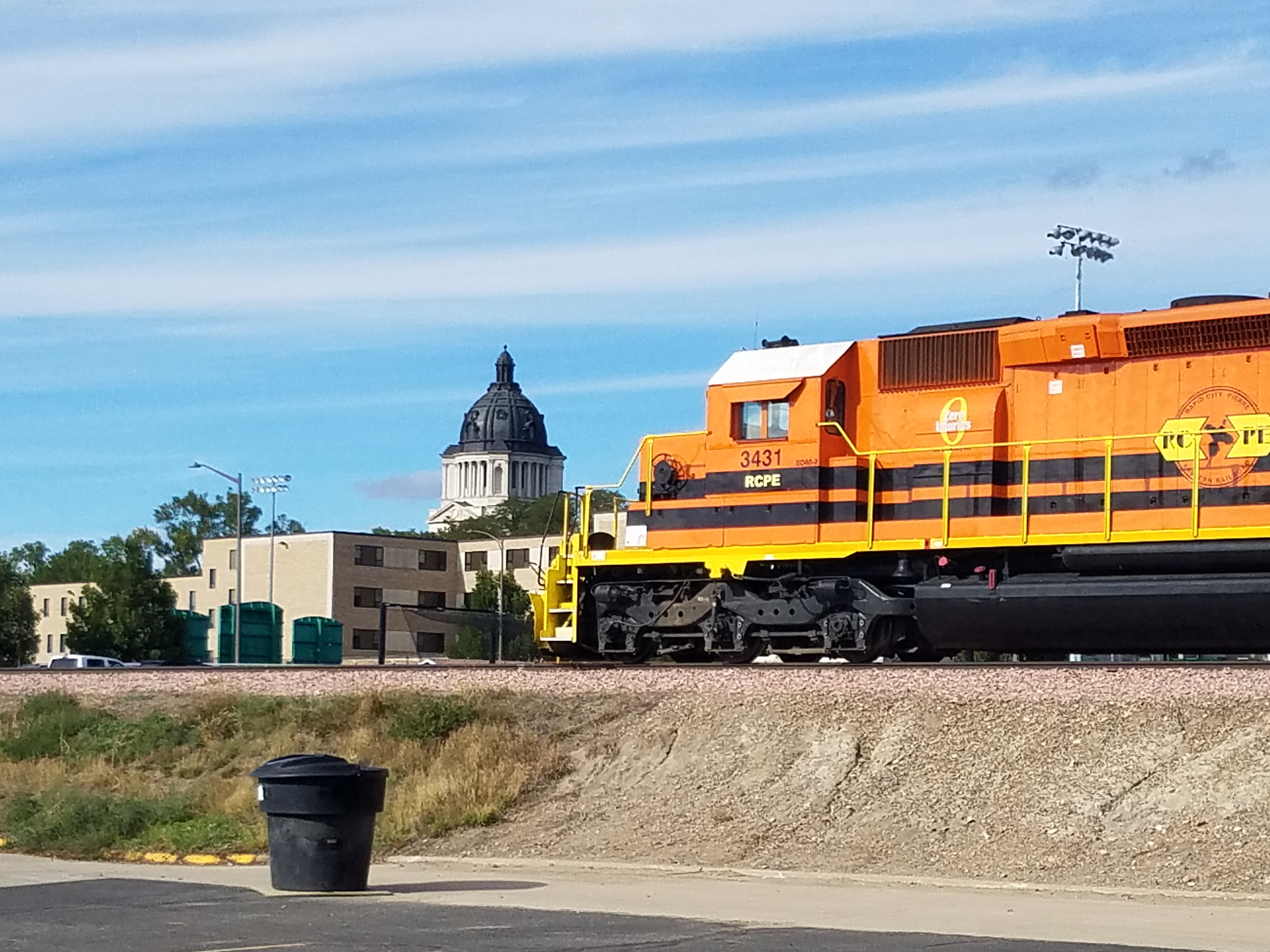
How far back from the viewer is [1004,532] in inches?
838

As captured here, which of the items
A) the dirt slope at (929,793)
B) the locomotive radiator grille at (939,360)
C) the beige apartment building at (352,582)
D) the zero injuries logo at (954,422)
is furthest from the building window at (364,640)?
the dirt slope at (929,793)

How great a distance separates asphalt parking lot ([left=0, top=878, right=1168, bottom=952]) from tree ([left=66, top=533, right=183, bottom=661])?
65.4 meters

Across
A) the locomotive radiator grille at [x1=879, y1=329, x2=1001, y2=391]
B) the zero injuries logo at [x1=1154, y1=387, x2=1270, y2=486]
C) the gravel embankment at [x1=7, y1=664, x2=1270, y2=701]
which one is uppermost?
the locomotive radiator grille at [x1=879, y1=329, x2=1001, y2=391]

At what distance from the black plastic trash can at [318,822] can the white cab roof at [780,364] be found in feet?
33.3

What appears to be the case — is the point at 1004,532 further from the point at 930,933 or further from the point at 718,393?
the point at 930,933

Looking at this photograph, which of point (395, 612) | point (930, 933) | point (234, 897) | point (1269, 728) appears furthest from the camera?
point (395, 612)

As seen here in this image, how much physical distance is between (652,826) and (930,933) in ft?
18.9

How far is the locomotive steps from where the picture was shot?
15242mm

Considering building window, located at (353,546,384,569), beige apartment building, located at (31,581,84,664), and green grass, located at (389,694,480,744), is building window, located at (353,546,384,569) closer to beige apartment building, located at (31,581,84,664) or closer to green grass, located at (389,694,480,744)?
beige apartment building, located at (31,581,84,664)

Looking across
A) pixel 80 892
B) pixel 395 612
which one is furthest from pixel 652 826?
pixel 395 612

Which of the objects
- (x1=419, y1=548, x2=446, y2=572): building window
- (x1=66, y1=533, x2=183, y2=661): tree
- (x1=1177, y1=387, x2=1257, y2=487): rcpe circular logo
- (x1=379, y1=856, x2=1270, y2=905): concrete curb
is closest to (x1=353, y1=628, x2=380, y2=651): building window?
(x1=419, y1=548, x2=446, y2=572): building window

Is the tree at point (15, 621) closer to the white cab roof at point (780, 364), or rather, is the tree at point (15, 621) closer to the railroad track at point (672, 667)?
the railroad track at point (672, 667)

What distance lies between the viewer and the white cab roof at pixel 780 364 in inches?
904

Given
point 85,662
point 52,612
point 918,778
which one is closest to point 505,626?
point 85,662
